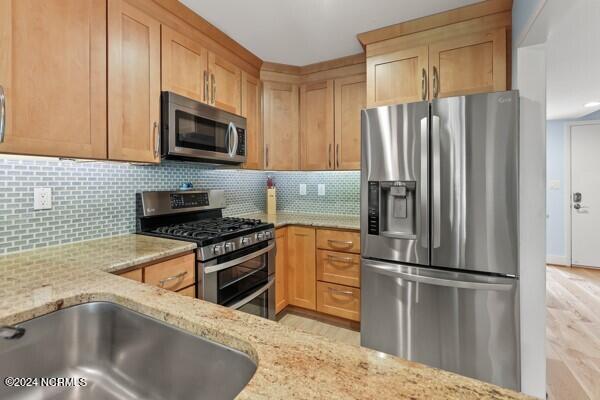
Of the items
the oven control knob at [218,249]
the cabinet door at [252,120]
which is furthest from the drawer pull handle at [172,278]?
Result: the cabinet door at [252,120]

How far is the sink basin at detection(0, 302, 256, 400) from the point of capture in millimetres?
659

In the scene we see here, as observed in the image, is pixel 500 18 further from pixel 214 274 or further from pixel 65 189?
pixel 65 189

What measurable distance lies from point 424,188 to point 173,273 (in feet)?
5.02

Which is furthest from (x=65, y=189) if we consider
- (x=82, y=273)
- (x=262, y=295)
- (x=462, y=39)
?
(x=462, y=39)

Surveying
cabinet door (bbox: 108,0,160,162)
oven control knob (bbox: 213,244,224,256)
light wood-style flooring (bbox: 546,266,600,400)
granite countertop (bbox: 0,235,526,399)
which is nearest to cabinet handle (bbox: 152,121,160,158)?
cabinet door (bbox: 108,0,160,162)

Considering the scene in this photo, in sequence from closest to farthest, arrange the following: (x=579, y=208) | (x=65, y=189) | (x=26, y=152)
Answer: (x=26, y=152) < (x=65, y=189) < (x=579, y=208)

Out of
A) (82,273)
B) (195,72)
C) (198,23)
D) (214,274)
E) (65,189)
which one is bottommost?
(214,274)

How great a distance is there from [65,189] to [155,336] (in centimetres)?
134

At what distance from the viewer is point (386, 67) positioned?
2264mm

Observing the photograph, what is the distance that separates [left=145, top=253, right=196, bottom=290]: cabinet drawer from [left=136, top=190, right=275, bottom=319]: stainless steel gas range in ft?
0.18

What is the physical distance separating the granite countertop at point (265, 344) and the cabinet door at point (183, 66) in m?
1.26

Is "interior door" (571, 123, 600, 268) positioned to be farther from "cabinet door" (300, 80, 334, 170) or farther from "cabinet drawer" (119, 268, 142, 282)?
"cabinet drawer" (119, 268, 142, 282)

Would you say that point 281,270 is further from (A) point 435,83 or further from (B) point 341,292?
(A) point 435,83

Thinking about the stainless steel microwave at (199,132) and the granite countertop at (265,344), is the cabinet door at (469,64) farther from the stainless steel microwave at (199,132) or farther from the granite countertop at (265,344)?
the granite countertop at (265,344)
